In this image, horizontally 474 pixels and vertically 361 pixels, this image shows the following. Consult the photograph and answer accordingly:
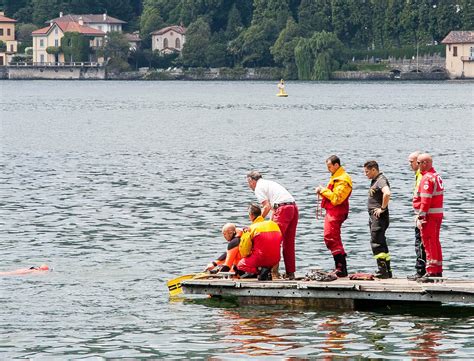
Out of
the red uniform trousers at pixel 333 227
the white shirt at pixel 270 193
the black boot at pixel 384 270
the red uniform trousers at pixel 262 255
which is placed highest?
the white shirt at pixel 270 193

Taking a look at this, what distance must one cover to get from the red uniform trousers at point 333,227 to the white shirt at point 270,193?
0.86 metres

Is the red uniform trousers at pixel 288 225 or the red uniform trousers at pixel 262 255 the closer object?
the red uniform trousers at pixel 262 255

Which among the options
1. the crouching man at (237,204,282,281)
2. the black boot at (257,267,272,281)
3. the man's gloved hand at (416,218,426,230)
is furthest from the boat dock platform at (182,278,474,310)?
the man's gloved hand at (416,218,426,230)

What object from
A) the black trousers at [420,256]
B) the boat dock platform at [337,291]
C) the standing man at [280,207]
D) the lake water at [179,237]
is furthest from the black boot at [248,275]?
the black trousers at [420,256]

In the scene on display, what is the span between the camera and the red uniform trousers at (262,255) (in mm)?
25844

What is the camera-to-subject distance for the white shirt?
25.8 metres

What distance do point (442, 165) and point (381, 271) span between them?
3673 centimetres

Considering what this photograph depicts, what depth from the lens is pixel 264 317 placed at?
1003 inches

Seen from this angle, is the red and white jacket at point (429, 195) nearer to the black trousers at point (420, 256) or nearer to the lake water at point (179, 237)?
the black trousers at point (420, 256)

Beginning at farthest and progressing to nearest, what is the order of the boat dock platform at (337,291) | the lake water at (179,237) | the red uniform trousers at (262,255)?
the red uniform trousers at (262,255), the boat dock platform at (337,291), the lake water at (179,237)

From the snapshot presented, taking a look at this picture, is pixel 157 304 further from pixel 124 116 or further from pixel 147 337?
pixel 124 116

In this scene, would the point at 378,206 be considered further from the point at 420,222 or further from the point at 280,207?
the point at 280,207

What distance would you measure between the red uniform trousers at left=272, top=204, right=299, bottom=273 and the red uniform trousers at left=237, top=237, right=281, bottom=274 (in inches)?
16.0

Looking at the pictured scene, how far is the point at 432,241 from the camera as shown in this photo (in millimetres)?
25297
